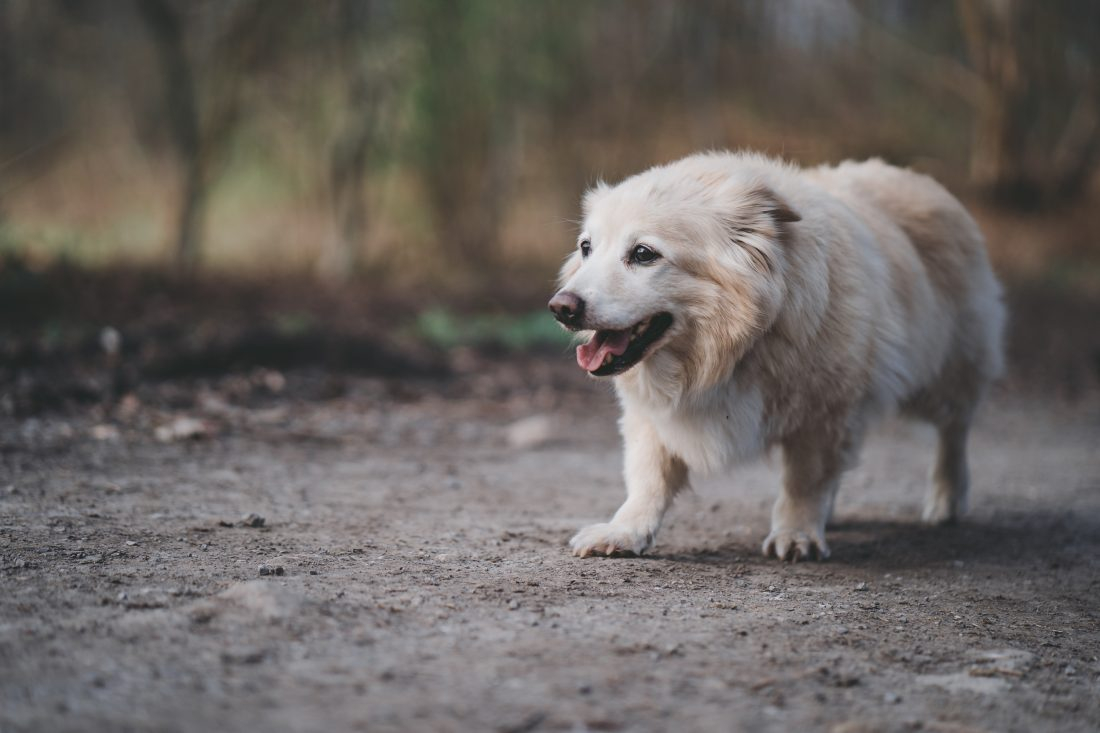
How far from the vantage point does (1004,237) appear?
1309 centimetres

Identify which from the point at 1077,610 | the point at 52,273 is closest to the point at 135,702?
the point at 1077,610

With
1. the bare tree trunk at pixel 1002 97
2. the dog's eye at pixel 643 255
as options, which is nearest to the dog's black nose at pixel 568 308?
the dog's eye at pixel 643 255

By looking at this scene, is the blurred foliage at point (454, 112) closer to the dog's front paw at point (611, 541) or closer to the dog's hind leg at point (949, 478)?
the dog's front paw at point (611, 541)

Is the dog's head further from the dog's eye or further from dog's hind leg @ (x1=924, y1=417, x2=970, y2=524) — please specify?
dog's hind leg @ (x1=924, y1=417, x2=970, y2=524)

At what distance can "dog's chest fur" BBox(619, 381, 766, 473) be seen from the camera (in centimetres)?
371

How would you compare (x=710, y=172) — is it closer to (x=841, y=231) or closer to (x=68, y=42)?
→ (x=841, y=231)

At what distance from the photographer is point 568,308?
137 inches

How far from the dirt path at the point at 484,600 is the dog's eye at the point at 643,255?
1.06 metres

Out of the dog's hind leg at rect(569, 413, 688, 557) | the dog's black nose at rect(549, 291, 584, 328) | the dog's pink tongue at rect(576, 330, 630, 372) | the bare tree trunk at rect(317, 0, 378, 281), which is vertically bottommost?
the dog's hind leg at rect(569, 413, 688, 557)

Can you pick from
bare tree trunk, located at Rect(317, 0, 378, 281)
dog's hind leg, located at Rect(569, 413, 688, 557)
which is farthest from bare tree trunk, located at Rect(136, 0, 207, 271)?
dog's hind leg, located at Rect(569, 413, 688, 557)

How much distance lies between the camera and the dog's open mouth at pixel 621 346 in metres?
3.63

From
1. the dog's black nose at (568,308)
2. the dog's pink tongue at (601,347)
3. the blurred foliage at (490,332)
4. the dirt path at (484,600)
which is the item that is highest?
the dog's black nose at (568,308)

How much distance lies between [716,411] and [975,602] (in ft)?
3.48

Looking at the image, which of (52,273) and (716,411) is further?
(52,273)
